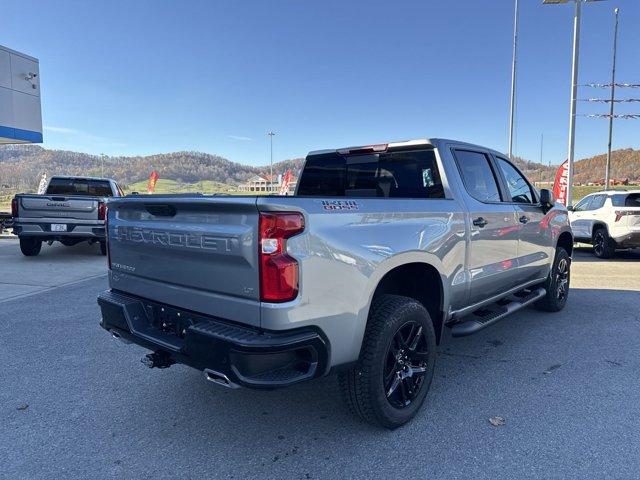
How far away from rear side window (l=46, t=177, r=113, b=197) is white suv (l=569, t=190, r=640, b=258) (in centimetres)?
1187

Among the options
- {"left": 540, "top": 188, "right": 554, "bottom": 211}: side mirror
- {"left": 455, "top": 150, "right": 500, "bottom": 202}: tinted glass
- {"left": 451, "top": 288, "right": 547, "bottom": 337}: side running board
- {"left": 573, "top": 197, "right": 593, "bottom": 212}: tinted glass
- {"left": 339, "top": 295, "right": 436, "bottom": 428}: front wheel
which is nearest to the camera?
{"left": 339, "top": 295, "right": 436, "bottom": 428}: front wheel

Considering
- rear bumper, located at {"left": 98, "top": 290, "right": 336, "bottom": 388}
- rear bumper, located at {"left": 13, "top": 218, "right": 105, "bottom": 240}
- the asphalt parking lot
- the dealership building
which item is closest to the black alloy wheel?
the asphalt parking lot

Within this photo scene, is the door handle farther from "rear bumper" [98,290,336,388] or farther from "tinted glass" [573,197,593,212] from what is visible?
"tinted glass" [573,197,593,212]

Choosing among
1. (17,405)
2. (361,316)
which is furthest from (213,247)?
(17,405)

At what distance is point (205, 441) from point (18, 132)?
18945mm

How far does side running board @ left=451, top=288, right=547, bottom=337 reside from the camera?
3686 millimetres

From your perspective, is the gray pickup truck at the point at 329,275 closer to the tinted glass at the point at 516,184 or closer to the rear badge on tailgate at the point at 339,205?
the rear badge on tailgate at the point at 339,205

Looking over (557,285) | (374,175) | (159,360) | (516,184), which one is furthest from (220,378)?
(557,285)

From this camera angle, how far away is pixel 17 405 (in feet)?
11.0

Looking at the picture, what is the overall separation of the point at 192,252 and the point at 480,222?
7.86 ft

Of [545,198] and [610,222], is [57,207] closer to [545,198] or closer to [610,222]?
[545,198]

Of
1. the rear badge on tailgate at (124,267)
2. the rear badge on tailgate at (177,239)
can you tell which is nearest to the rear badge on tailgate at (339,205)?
the rear badge on tailgate at (177,239)

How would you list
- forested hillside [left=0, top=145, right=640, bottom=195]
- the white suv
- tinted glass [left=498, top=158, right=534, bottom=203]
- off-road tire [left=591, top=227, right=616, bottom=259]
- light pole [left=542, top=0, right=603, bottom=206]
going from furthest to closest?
forested hillside [left=0, top=145, right=640, bottom=195] → light pole [left=542, top=0, right=603, bottom=206] → off-road tire [left=591, top=227, right=616, bottom=259] → the white suv → tinted glass [left=498, top=158, right=534, bottom=203]

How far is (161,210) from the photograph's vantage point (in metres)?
2.89
